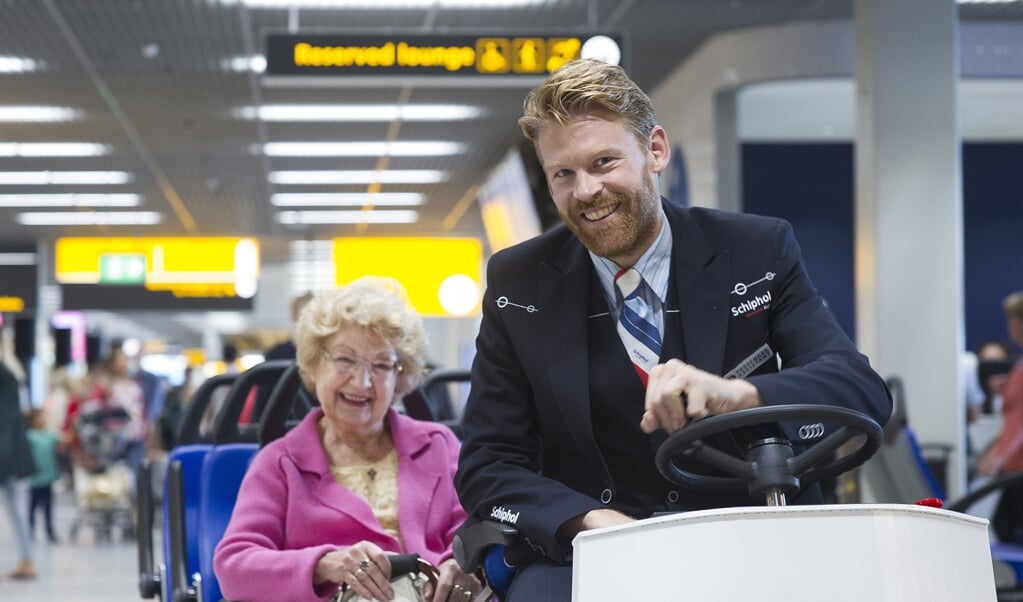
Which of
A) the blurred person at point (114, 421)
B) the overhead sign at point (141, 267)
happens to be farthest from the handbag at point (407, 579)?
the overhead sign at point (141, 267)

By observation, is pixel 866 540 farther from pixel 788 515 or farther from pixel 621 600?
pixel 621 600

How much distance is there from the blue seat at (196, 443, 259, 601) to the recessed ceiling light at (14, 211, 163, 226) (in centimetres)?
1774

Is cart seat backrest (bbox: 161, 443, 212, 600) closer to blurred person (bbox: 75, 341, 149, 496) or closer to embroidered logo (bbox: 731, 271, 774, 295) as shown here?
embroidered logo (bbox: 731, 271, 774, 295)

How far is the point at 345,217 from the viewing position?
71.1 ft

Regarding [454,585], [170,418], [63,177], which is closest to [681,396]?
[454,585]

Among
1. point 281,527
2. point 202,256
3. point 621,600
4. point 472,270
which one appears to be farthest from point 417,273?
point 621,600

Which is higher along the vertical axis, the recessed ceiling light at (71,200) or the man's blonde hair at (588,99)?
the recessed ceiling light at (71,200)

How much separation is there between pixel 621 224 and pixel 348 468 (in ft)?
4.13

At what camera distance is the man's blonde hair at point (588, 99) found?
230 cm

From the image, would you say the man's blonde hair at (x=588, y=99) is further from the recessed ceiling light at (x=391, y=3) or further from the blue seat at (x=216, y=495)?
the recessed ceiling light at (x=391, y=3)

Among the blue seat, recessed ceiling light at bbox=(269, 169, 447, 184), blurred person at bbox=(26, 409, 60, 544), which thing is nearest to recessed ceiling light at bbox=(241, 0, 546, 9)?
blurred person at bbox=(26, 409, 60, 544)

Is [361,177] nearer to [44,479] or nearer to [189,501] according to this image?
[44,479]

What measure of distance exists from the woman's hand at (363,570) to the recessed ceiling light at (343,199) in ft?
53.8

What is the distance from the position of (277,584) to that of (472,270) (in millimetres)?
17029
